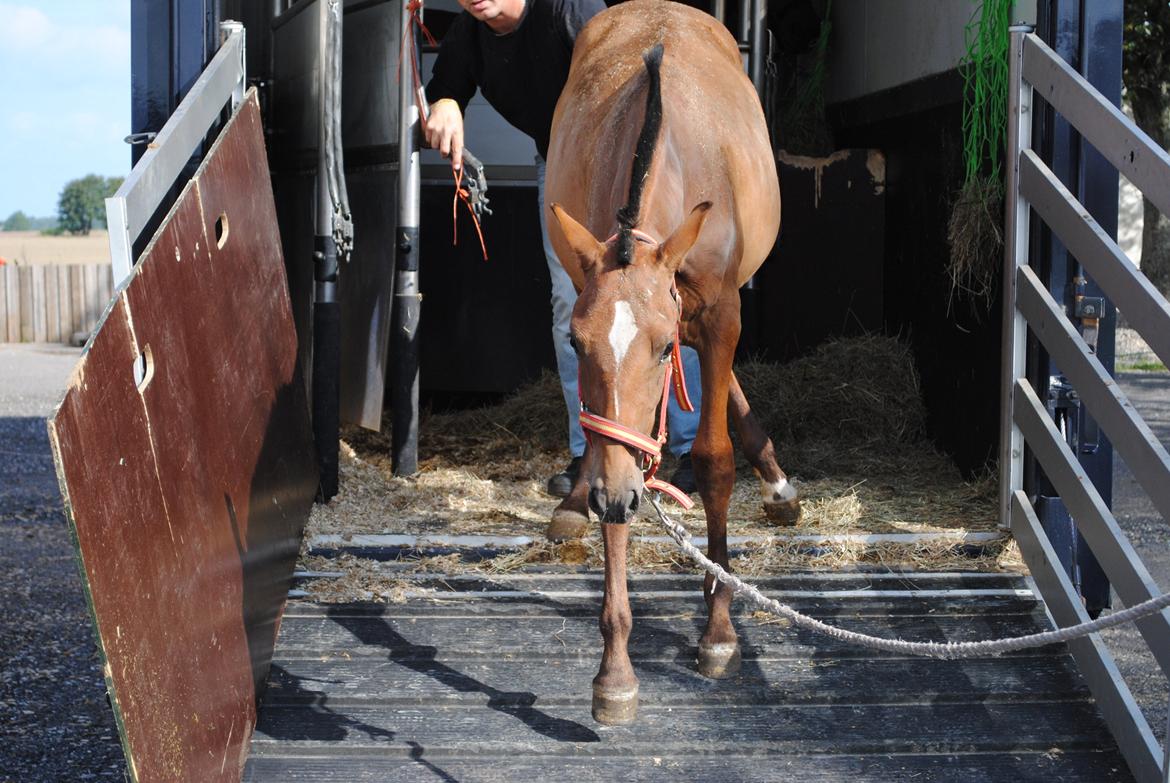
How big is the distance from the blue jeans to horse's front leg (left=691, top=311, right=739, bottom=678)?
1041 millimetres

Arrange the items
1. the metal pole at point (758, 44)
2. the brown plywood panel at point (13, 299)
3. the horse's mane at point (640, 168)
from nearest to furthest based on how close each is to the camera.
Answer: the horse's mane at point (640, 168), the metal pole at point (758, 44), the brown plywood panel at point (13, 299)

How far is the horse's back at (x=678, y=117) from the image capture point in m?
3.35

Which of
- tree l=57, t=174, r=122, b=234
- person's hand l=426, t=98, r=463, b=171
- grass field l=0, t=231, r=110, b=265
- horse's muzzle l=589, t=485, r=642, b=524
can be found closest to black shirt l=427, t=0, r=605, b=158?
person's hand l=426, t=98, r=463, b=171

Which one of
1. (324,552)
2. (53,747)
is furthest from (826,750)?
(53,747)

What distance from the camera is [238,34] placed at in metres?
3.59

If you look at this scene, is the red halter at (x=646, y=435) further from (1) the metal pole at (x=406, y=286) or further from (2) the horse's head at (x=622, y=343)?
(1) the metal pole at (x=406, y=286)

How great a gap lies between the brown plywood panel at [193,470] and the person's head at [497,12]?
1043 millimetres

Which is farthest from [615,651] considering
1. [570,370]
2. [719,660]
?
[570,370]

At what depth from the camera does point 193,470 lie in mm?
2578

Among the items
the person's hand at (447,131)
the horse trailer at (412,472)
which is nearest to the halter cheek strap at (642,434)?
the horse trailer at (412,472)

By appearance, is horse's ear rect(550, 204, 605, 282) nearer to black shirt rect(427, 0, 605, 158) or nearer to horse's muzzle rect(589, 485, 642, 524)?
horse's muzzle rect(589, 485, 642, 524)

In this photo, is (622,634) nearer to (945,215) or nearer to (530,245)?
(945,215)

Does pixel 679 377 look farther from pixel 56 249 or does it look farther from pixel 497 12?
pixel 56 249

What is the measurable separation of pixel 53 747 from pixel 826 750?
2.25m
